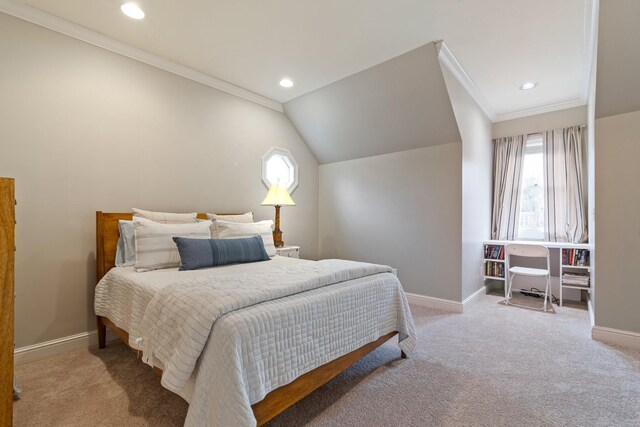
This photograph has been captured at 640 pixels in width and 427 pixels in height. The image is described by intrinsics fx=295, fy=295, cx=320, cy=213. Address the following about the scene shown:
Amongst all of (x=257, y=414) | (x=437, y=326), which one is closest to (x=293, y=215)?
(x=437, y=326)

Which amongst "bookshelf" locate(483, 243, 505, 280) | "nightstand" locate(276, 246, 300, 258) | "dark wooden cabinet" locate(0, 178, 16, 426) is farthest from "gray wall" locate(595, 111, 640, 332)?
"dark wooden cabinet" locate(0, 178, 16, 426)

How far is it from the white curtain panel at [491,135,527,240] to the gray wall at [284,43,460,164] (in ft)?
5.22

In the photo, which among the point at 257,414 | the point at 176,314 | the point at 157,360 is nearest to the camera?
the point at 257,414

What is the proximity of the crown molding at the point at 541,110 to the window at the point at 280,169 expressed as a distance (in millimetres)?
3098

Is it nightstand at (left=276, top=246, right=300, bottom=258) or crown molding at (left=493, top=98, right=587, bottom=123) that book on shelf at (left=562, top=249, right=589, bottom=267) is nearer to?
crown molding at (left=493, top=98, right=587, bottom=123)

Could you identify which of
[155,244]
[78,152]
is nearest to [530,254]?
[155,244]

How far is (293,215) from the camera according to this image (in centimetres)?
413

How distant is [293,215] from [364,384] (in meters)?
2.59

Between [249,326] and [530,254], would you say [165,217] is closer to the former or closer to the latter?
[249,326]

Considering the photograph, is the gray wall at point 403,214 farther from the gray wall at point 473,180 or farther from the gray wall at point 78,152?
the gray wall at point 78,152

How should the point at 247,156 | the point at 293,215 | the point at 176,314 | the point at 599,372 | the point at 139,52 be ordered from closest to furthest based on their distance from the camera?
1. the point at 176,314
2. the point at 599,372
3. the point at 139,52
4. the point at 247,156
5. the point at 293,215

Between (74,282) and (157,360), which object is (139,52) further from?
(157,360)

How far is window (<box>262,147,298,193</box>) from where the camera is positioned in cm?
376

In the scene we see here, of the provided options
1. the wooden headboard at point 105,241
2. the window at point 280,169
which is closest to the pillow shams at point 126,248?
the wooden headboard at point 105,241
